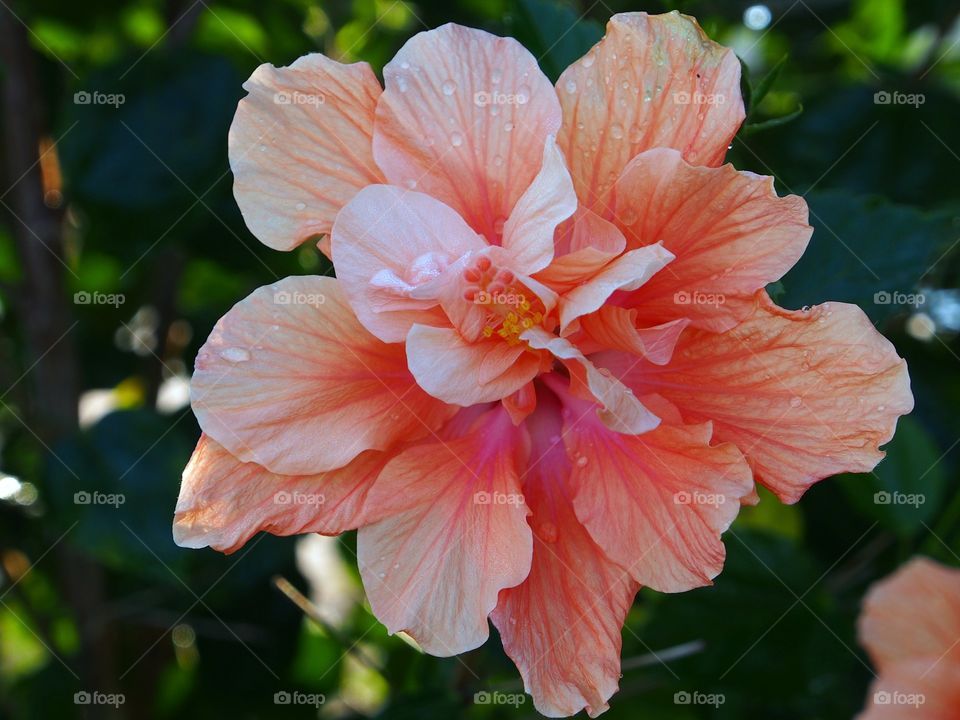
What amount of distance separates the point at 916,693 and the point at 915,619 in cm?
10

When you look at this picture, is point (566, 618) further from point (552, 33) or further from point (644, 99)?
point (552, 33)

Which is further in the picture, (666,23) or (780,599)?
(780,599)

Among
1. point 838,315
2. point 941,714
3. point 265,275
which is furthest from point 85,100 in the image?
point 941,714

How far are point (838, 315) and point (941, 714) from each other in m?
0.68

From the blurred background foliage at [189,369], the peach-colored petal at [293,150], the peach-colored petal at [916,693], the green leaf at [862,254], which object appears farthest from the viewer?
the blurred background foliage at [189,369]

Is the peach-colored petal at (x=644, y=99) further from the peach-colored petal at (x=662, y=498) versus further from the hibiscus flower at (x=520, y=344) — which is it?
the peach-colored petal at (x=662, y=498)

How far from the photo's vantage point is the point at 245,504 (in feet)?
2.63

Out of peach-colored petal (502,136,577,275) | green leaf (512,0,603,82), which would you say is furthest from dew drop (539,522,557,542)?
green leaf (512,0,603,82)

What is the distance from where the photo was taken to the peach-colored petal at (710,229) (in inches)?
30.5

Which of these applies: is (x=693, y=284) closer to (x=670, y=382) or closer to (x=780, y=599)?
(x=670, y=382)

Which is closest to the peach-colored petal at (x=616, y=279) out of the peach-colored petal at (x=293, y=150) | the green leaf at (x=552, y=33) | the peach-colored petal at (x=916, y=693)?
the peach-colored petal at (x=293, y=150)

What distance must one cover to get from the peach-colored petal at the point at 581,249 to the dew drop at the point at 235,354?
0.25 metres

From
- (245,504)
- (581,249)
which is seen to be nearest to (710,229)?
(581,249)

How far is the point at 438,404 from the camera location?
2.87 ft
